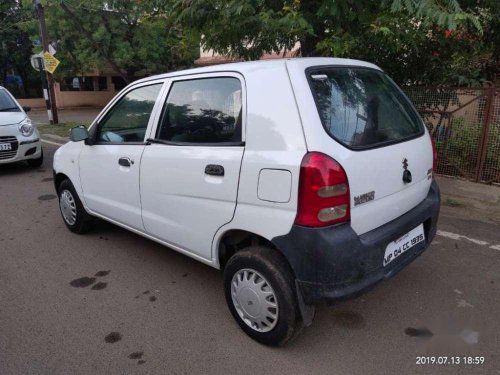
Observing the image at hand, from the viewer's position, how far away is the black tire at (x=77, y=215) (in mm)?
4382

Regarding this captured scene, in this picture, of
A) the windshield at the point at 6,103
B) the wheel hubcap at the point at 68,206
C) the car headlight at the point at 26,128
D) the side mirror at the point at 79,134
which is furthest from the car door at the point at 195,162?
the windshield at the point at 6,103

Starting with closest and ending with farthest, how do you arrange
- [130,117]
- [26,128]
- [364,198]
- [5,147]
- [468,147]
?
[364,198] < [130,117] < [468,147] < [5,147] < [26,128]

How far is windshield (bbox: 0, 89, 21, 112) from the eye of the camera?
7975 mm

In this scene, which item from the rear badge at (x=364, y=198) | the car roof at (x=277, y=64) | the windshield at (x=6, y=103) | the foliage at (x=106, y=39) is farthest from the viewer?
the foliage at (x=106, y=39)

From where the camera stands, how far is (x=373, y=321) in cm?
291

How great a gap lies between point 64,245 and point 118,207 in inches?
42.5

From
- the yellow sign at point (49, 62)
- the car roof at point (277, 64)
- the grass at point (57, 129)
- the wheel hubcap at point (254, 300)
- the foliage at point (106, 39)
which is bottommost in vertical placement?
the wheel hubcap at point (254, 300)

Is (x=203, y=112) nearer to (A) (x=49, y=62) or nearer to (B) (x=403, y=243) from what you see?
(B) (x=403, y=243)

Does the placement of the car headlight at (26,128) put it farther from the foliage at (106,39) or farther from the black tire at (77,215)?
the foliage at (106,39)

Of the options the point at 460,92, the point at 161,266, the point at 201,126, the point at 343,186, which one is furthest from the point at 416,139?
the point at 460,92

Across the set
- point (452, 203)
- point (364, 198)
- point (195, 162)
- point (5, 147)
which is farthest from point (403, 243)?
point (5, 147)

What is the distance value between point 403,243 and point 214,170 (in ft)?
4.33

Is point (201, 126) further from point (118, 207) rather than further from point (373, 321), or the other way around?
point (373, 321)

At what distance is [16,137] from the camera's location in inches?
294
